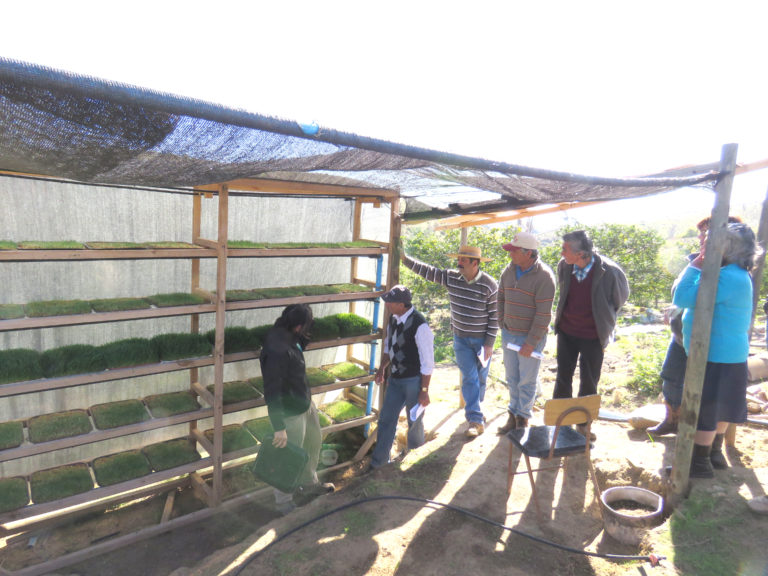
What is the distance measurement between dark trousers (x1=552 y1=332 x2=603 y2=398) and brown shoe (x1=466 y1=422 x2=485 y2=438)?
0.90 metres

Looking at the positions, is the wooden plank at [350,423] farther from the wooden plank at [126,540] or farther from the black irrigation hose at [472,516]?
the black irrigation hose at [472,516]

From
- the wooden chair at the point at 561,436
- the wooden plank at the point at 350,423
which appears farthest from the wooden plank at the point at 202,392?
the wooden chair at the point at 561,436

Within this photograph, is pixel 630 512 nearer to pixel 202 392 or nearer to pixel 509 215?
pixel 509 215

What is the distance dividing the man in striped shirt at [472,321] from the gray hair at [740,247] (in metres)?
2.12

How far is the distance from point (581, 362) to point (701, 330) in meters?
1.30

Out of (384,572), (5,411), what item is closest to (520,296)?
(384,572)

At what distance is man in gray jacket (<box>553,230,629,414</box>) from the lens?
412 centimetres

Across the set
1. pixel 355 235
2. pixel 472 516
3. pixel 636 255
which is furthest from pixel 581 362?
pixel 636 255

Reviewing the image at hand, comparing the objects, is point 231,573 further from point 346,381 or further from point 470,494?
point 346,381

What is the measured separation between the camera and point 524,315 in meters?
4.48

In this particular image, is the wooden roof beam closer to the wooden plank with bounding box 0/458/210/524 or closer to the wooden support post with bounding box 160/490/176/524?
the wooden plank with bounding box 0/458/210/524

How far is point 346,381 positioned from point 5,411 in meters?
3.10

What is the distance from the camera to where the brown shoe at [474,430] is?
4.98 m

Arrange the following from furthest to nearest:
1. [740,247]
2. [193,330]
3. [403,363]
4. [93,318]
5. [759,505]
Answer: [193,330] < [403,363] < [93,318] < [740,247] < [759,505]
